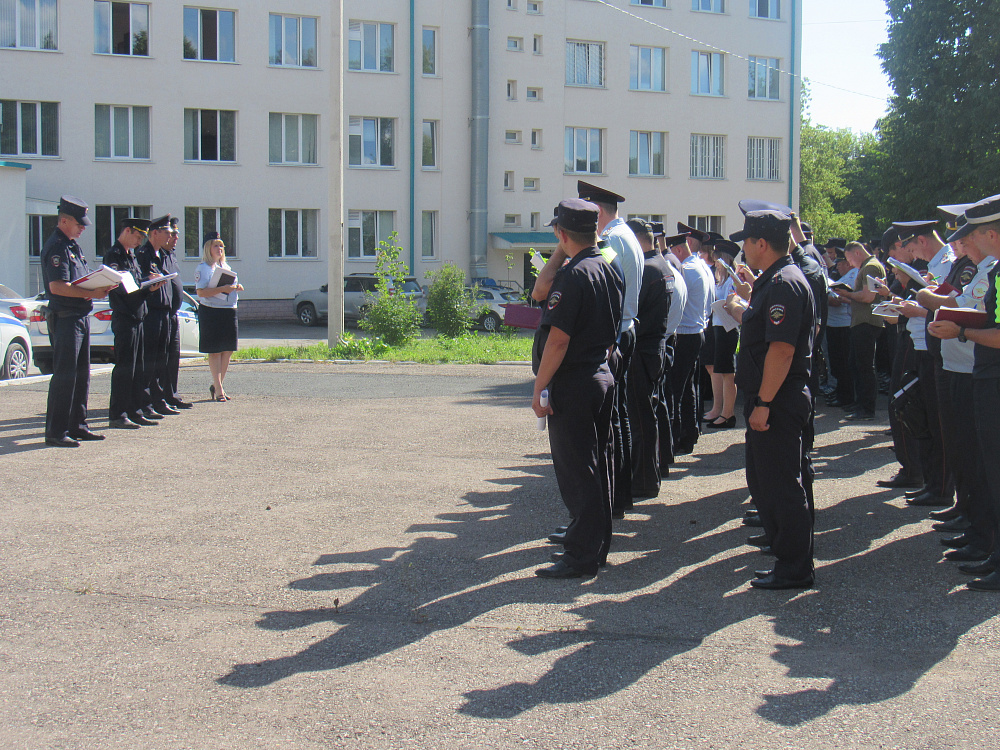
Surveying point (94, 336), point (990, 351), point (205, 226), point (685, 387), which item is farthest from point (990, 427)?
point (205, 226)

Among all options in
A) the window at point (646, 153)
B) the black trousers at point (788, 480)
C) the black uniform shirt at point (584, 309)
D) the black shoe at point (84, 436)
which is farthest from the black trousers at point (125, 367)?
the window at point (646, 153)


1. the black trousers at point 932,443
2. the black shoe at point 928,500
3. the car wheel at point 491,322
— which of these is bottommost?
the black shoe at point 928,500

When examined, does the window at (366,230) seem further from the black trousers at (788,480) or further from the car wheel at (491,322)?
the black trousers at (788,480)

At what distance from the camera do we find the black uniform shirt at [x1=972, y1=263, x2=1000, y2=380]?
501cm

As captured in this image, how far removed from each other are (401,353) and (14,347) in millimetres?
6572

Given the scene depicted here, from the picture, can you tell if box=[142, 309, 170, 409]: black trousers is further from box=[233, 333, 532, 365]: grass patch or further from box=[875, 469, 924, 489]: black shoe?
box=[875, 469, 924, 489]: black shoe

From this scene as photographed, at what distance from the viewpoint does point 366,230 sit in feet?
119

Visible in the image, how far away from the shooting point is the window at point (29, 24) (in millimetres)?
31797

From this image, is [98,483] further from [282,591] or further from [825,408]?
[825,408]

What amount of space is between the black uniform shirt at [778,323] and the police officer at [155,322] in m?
7.07

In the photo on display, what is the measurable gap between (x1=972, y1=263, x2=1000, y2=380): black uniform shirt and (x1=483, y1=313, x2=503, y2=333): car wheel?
82.7 ft

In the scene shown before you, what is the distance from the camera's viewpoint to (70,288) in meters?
8.58

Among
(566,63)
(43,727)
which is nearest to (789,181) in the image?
(566,63)

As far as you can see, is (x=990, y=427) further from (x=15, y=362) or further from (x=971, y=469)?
(x=15, y=362)
